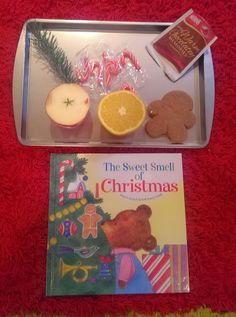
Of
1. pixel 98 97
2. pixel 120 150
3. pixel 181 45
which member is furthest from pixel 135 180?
pixel 181 45

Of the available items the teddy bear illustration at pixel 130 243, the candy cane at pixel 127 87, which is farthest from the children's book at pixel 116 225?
the candy cane at pixel 127 87

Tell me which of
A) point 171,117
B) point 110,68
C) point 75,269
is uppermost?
point 110,68

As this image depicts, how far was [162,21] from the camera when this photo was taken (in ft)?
2.51

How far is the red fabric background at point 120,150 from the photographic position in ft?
2.11

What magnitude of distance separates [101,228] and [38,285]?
0.14 metres

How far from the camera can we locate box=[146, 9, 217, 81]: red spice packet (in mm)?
737

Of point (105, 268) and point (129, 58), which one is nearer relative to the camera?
point (105, 268)

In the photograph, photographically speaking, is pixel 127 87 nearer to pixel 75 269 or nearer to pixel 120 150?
pixel 120 150

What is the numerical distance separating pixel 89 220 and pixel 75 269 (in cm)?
9

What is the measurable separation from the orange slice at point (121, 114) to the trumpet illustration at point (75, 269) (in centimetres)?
23

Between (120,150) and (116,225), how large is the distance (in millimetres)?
138

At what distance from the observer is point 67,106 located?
0.67 metres

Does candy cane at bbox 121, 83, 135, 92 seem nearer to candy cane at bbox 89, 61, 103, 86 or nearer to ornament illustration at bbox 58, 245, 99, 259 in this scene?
candy cane at bbox 89, 61, 103, 86

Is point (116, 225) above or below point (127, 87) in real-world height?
below
